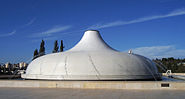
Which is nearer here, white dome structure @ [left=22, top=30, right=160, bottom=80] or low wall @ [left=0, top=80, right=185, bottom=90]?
low wall @ [left=0, top=80, right=185, bottom=90]

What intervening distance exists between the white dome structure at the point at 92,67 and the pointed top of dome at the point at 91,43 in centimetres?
220

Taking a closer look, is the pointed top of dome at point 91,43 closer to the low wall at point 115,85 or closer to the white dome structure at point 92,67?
the white dome structure at point 92,67

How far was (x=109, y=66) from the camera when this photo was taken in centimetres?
1686

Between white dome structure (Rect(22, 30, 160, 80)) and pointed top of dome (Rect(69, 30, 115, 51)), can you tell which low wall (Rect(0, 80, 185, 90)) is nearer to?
white dome structure (Rect(22, 30, 160, 80))

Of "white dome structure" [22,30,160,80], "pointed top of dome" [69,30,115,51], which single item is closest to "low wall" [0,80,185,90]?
"white dome structure" [22,30,160,80]

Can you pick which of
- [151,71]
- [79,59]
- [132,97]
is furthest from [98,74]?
[132,97]

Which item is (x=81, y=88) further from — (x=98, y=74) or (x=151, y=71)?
(x=151, y=71)

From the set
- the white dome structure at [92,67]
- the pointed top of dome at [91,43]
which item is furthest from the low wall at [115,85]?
the pointed top of dome at [91,43]

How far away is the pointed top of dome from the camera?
20.6 metres

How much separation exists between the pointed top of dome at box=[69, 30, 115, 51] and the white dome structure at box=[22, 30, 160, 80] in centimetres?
220

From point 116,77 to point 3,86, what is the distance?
8750 mm

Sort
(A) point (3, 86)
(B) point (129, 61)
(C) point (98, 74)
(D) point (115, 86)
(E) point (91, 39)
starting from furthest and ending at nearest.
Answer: (E) point (91, 39)
(B) point (129, 61)
(C) point (98, 74)
(A) point (3, 86)
(D) point (115, 86)

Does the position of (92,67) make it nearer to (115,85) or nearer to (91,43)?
(115,85)

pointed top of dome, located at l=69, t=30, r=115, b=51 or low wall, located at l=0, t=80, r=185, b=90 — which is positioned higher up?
pointed top of dome, located at l=69, t=30, r=115, b=51
